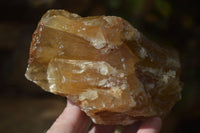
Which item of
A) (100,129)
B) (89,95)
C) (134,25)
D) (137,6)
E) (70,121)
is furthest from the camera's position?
(134,25)

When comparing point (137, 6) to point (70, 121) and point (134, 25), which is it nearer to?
point (134, 25)

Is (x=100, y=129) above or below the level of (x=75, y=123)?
below

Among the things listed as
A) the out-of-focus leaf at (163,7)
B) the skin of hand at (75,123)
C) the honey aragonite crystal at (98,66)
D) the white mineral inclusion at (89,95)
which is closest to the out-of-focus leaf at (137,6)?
the out-of-focus leaf at (163,7)

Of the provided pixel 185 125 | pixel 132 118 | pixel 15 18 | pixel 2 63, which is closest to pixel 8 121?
pixel 2 63

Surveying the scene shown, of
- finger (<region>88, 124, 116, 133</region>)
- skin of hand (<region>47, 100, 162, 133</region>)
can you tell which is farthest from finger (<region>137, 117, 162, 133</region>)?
finger (<region>88, 124, 116, 133</region>)

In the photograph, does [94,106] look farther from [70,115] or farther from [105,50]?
[105,50]

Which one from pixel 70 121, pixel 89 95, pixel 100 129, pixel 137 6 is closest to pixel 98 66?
pixel 89 95

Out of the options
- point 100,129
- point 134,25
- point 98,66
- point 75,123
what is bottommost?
point 100,129
